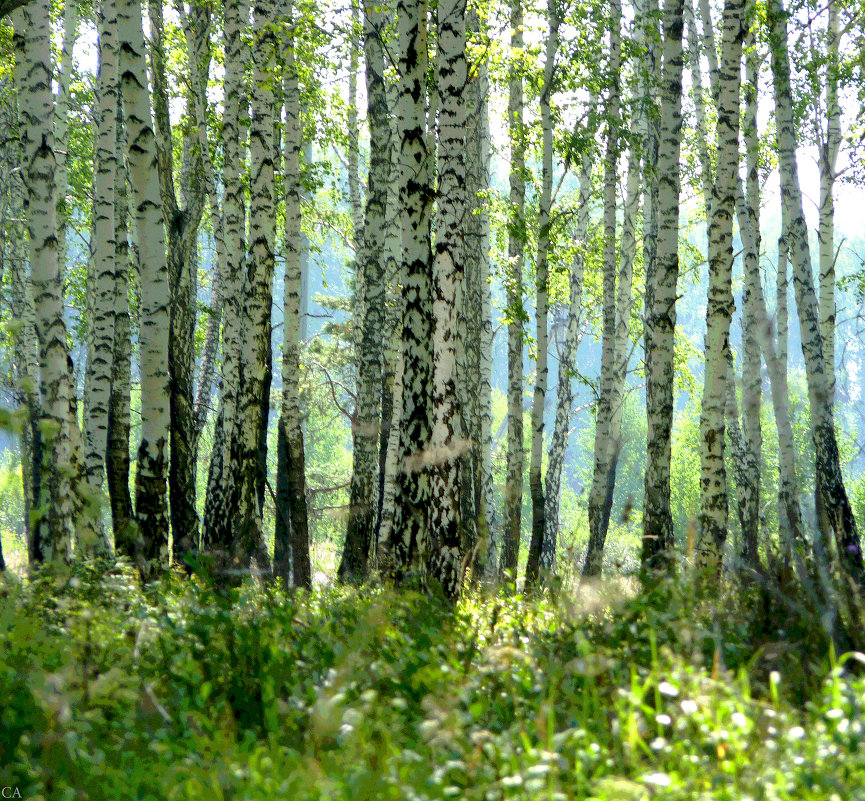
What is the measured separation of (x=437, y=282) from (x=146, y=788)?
5.52 metres

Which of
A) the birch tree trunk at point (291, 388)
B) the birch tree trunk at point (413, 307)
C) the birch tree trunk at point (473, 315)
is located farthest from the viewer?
the birch tree trunk at point (473, 315)

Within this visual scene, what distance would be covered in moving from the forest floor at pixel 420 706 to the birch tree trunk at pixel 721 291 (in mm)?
4277

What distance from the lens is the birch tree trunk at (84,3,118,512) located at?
10.2 m

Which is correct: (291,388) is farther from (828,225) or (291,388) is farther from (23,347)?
(828,225)

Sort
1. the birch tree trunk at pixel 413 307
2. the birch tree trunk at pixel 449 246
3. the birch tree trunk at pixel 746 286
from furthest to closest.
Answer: the birch tree trunk at pixel 746 286, the birch tree trunk at pixel 449 246, the birch tree trunk at pixel 413 307

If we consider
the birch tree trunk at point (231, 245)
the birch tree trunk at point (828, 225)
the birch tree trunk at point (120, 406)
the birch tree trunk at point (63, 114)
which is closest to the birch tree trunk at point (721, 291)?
the birch tree trunk at point (231, 245)

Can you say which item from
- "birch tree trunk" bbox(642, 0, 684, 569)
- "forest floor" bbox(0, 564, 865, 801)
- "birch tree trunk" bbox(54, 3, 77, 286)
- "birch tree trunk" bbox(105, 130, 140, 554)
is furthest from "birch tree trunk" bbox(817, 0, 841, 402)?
"birch tree trunk" bbox(54, 3, 77, 286)

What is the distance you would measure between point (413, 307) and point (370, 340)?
4.52 m

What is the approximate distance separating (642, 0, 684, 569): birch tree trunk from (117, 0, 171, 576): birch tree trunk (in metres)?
5.40

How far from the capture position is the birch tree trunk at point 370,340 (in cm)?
1218

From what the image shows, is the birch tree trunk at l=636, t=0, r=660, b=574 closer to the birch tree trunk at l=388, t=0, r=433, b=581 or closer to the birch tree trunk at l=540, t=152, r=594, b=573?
the birch tree trunk at l=388, t=0, r=433, b=581

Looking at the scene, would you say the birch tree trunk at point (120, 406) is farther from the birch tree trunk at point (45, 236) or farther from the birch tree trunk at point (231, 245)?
the birch tree trunk at point (231, 245)

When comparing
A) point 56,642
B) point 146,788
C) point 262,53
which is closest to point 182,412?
point 262,53

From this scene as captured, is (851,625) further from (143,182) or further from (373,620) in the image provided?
(143,182)
